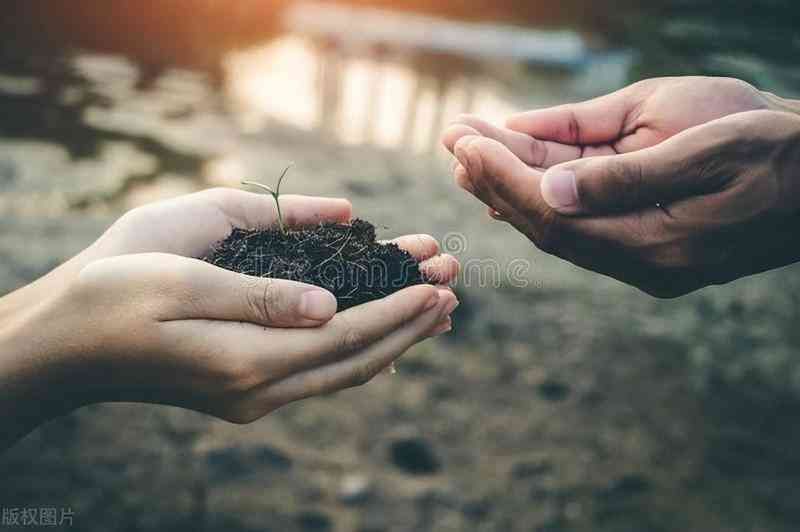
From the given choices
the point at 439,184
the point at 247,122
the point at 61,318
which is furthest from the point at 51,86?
the point at 61,318

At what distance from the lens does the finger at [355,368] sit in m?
2.06

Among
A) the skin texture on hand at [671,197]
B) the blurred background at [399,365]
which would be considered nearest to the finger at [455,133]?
the skin texture on hand at [671,197]

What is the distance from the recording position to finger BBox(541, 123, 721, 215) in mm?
2035

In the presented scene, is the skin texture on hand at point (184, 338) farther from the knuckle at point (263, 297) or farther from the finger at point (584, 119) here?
the finger at point (584, 119)

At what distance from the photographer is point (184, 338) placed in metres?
1.90

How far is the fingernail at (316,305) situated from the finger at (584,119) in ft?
4.31

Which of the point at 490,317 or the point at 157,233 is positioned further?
the point at 490,317

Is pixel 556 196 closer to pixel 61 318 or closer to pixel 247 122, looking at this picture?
pixel 61 318

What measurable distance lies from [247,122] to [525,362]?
4535 mm

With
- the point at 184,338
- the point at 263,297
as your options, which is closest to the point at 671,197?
the point at 263,297

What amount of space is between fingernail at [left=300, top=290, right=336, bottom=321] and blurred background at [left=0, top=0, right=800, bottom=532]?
1.53m

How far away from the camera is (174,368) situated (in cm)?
195

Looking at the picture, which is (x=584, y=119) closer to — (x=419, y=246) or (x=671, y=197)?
(x=671, y=197)

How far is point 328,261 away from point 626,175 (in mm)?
1038
